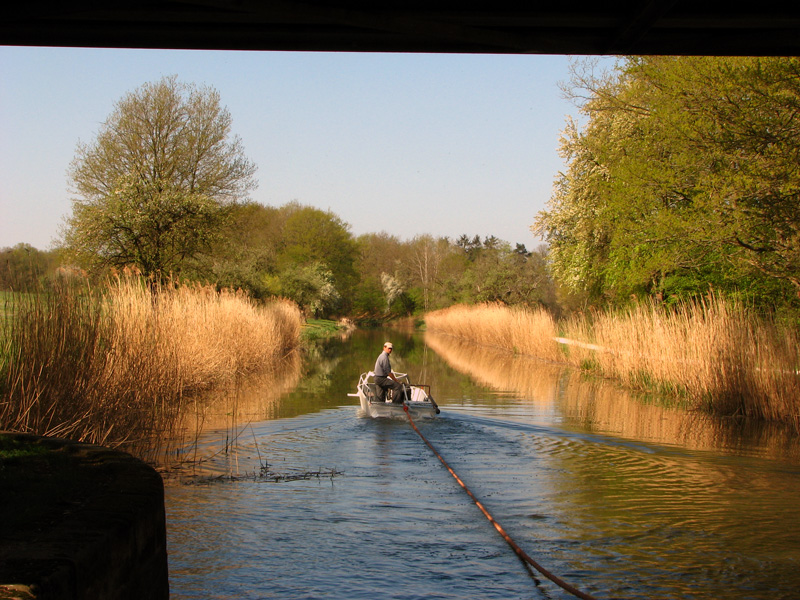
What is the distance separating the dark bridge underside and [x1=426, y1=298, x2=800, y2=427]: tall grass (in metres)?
8.93

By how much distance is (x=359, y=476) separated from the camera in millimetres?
9703

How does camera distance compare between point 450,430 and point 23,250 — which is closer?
point 23,250

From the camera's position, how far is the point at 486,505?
832cm

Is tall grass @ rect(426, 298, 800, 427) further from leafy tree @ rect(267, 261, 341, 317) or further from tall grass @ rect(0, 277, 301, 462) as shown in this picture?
leafy tree @ rect(267, 261, 341, 317)

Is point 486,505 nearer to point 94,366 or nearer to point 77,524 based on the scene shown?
point 94,366

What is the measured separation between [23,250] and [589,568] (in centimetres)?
692

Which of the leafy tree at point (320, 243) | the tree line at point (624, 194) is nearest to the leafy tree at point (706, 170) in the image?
the tree line at point (624, 194)

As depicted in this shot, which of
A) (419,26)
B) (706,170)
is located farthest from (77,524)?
(706,170)

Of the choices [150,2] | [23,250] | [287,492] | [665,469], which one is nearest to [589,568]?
[287,492]

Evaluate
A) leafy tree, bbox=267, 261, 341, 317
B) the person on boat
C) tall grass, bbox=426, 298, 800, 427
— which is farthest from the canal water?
leafy tree, bbox=267, 261, 341, 317

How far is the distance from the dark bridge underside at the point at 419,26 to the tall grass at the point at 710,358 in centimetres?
893

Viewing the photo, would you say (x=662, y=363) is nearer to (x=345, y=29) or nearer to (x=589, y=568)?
(x=589, y=568)

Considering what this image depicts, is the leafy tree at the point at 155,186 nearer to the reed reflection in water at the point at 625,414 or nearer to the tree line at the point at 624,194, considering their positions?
the tree line at the point at 624,194

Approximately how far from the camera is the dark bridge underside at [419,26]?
5516mm
